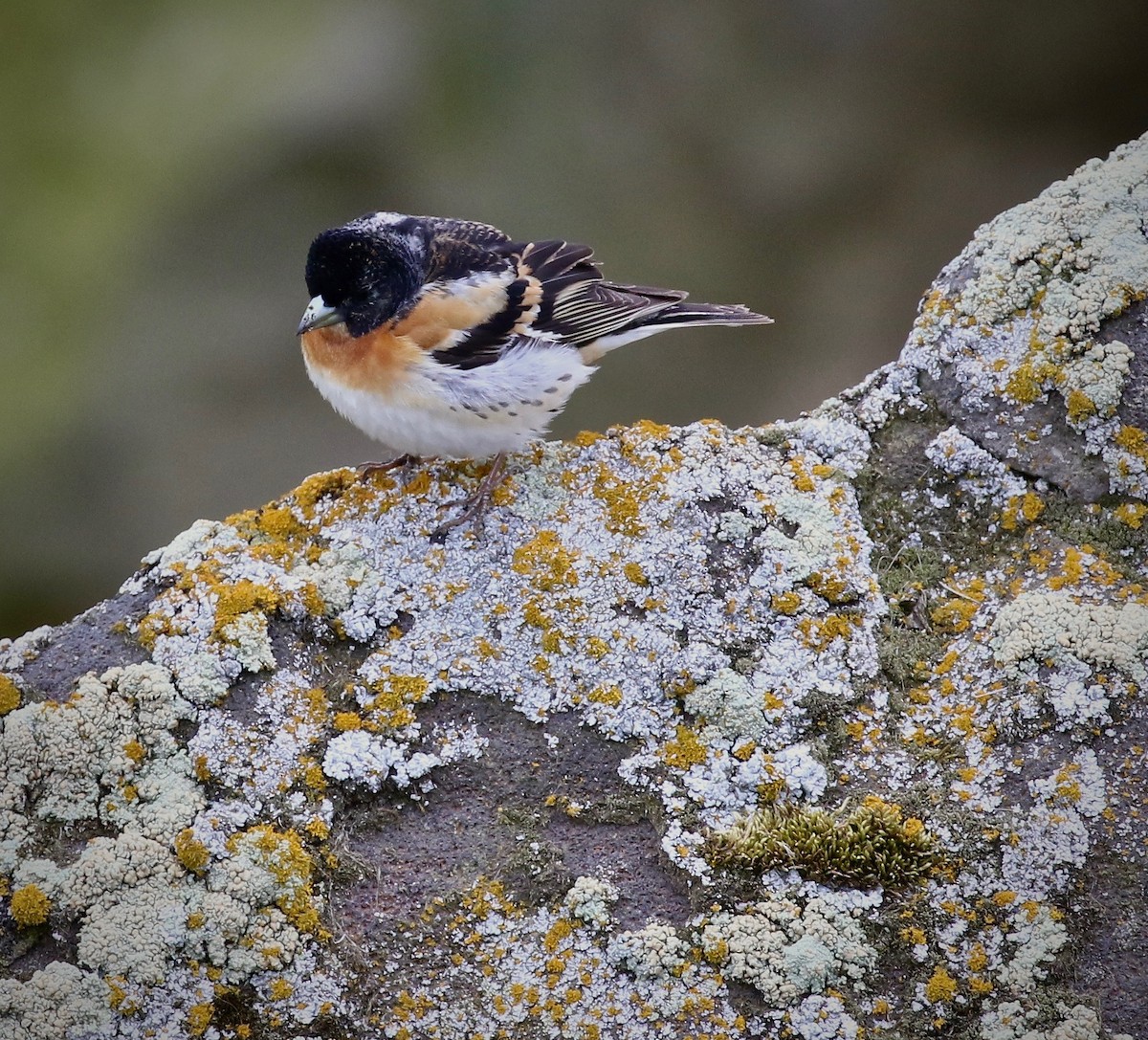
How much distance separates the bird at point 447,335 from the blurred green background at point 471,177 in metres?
4.61

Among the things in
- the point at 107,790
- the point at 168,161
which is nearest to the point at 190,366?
the point at 168,161

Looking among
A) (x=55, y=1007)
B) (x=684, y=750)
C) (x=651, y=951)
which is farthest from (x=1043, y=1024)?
(x=55, y=1007)

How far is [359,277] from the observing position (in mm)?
4152

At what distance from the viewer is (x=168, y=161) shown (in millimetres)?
9281

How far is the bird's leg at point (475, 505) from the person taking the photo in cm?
379

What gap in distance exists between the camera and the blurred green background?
9023mm

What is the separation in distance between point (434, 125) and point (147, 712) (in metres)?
7.32

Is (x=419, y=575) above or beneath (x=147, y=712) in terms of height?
above

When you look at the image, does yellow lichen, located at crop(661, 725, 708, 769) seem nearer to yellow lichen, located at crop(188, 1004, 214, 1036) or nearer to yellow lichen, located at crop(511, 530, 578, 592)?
yellow lichen, located at crop(511, 530, 578, 592)

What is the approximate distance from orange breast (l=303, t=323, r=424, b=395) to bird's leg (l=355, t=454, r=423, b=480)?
0.97ft

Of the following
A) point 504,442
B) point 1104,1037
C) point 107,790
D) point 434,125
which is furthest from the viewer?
point 434,125

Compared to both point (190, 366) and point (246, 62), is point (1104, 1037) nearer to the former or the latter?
point (190, 366)

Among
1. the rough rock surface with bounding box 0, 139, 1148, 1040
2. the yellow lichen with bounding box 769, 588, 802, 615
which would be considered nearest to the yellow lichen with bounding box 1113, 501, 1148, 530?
the rough rock surface with bounding box 0, 139, 1148, 1040

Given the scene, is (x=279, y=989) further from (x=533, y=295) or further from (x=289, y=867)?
(x=533, y=295)
